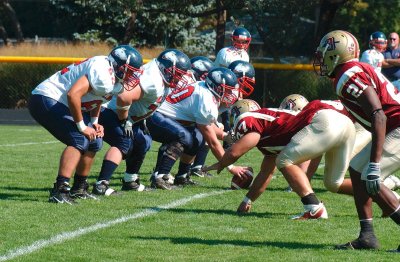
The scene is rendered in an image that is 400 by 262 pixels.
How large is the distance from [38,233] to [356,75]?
2.46 metres

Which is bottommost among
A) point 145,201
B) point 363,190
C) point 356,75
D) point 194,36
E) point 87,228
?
point 194,36

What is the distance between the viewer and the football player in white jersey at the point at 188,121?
925cm

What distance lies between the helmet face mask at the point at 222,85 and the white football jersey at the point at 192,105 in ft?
0.19

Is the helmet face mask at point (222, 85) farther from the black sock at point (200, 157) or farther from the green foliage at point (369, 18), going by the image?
the green foliage at point (369, 18)

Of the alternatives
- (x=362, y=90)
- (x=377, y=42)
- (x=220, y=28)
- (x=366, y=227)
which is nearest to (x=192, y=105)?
(x=366, y=227)

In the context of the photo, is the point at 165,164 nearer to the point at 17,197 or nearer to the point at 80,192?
the point at 80,192

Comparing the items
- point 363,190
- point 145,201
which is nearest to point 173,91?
point 145,201

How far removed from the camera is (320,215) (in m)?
7.59

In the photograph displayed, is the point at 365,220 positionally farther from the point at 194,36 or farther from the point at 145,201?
the point at 194,36

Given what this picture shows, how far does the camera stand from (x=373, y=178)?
586cm

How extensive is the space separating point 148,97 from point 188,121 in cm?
87

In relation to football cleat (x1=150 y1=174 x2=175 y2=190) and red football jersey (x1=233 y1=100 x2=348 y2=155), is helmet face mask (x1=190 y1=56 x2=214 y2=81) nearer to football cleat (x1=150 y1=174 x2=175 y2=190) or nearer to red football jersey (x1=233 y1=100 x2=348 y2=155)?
football cleat (x1=150 y1=174 x2=175 y2=190)

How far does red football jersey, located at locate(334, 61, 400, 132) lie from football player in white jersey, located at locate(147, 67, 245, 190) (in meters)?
3.01

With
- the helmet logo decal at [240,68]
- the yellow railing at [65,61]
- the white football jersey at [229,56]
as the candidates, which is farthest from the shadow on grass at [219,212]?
the yellow railing at [65,61]
